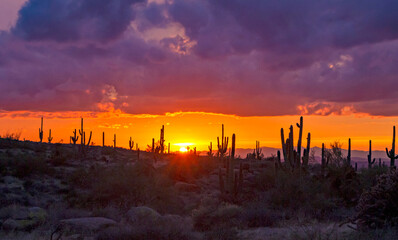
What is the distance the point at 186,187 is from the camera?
28578 millimetres

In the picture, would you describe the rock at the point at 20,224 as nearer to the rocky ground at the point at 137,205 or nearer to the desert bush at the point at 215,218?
the rocky ground at the point at 137,205

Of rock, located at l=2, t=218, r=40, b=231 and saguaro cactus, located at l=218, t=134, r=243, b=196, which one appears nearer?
rock, located at l=2, t=218, r=40, b=231

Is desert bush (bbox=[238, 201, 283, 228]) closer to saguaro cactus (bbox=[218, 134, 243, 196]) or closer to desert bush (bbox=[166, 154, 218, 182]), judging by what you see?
saguaro cactus (bbox=[218, 134, 243, 196])

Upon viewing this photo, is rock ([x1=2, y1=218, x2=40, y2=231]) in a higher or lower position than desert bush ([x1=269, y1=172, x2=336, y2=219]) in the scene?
lower

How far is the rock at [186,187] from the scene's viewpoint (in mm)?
28166

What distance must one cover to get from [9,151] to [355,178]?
1086 inches

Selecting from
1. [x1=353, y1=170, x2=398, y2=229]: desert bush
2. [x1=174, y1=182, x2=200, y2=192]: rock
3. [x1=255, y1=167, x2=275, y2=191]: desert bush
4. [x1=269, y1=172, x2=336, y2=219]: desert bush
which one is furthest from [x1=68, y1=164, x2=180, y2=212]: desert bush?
[x1=353, y1=170, x2=398, y2=229]: desert bush

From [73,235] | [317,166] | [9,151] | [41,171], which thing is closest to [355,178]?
[317,166]

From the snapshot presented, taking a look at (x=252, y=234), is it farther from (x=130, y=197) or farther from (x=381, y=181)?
(x=130, y=197)

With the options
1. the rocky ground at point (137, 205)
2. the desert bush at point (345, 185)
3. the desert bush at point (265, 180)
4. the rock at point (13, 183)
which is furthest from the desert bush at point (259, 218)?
the rock at point (13, 183)

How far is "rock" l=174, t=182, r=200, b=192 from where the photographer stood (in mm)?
28166

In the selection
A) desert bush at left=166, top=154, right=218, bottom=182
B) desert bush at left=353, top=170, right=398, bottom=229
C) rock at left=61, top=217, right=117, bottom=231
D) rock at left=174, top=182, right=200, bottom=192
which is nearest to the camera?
desert bush at left=353, top=170, right=398, bottom=229

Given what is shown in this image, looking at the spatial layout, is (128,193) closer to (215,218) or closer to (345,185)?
(215,218)

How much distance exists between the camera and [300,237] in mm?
11664
